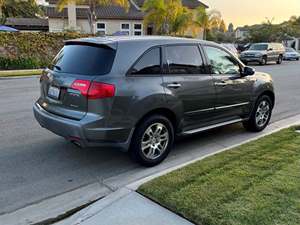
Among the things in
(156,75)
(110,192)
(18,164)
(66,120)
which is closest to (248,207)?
(110,192)

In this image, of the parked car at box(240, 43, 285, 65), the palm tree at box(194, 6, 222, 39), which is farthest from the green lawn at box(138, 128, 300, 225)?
the palm tree at box(194, 6, 222, 39)

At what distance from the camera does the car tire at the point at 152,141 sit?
473 cm

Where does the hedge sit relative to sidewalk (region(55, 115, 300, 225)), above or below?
above

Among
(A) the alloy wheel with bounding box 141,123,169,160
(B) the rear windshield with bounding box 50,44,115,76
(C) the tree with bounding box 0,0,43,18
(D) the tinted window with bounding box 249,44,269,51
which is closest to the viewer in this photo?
(B) the rear windshield with bounding box 50,44,115,76

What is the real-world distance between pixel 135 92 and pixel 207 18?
3372 cm

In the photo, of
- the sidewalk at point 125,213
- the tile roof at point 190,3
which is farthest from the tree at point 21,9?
the sidewalk at point 125,213

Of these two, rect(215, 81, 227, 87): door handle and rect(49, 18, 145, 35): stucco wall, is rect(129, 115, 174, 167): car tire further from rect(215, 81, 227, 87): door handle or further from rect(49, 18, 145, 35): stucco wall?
rect(49, 18, 145, 35): stucco wall

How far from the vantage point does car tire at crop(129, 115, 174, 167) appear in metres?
4.73

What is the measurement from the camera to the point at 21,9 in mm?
51438

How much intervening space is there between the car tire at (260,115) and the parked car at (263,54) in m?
21.3

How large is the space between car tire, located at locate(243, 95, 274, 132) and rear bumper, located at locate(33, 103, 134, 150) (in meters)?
2.99

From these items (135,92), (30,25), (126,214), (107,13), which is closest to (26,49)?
(135,92)

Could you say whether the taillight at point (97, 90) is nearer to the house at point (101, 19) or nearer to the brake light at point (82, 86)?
the brake light at point (82, 86)

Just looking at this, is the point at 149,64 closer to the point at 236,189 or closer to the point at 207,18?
the point at 236,189
